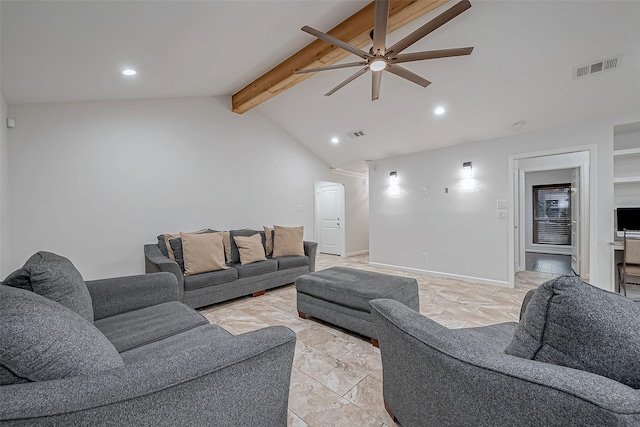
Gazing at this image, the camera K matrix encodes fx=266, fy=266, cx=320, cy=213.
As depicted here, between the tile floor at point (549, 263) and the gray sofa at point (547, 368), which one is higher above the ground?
the gray sofa at point (547, 368)

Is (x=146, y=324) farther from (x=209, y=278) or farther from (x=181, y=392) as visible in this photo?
(x=209, y=278)

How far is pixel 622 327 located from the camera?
2.38ft

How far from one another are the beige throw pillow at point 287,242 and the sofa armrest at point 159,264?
1.47 metres

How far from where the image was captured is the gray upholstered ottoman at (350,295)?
2297mm

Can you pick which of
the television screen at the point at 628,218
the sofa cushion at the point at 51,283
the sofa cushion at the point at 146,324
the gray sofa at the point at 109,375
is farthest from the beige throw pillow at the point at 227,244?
the television screen at the point at 628,218

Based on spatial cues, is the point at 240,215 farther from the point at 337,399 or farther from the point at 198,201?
the point at 337,399

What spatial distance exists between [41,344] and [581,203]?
608 centimetres

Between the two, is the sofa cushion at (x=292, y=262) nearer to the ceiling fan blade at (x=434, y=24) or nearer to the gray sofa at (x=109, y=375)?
the gray sofa at (x=109, y=375)

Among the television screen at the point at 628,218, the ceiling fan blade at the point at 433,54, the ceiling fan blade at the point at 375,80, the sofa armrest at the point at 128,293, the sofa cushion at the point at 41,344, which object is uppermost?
the ceiling fan blade at the point at 433,54

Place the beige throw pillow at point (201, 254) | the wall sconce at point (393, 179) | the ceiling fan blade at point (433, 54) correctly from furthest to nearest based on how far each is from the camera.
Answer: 1. the wall sconce at point (393, 179)
2. the beige throw pillow at point (201, 254)
3. the ceiling fan blade at point (433, 54)

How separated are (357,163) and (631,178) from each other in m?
4.27

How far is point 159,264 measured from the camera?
289 centimetres

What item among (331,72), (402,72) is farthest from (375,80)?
(331,72)

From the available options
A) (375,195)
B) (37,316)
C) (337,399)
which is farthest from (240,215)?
(37,316)
